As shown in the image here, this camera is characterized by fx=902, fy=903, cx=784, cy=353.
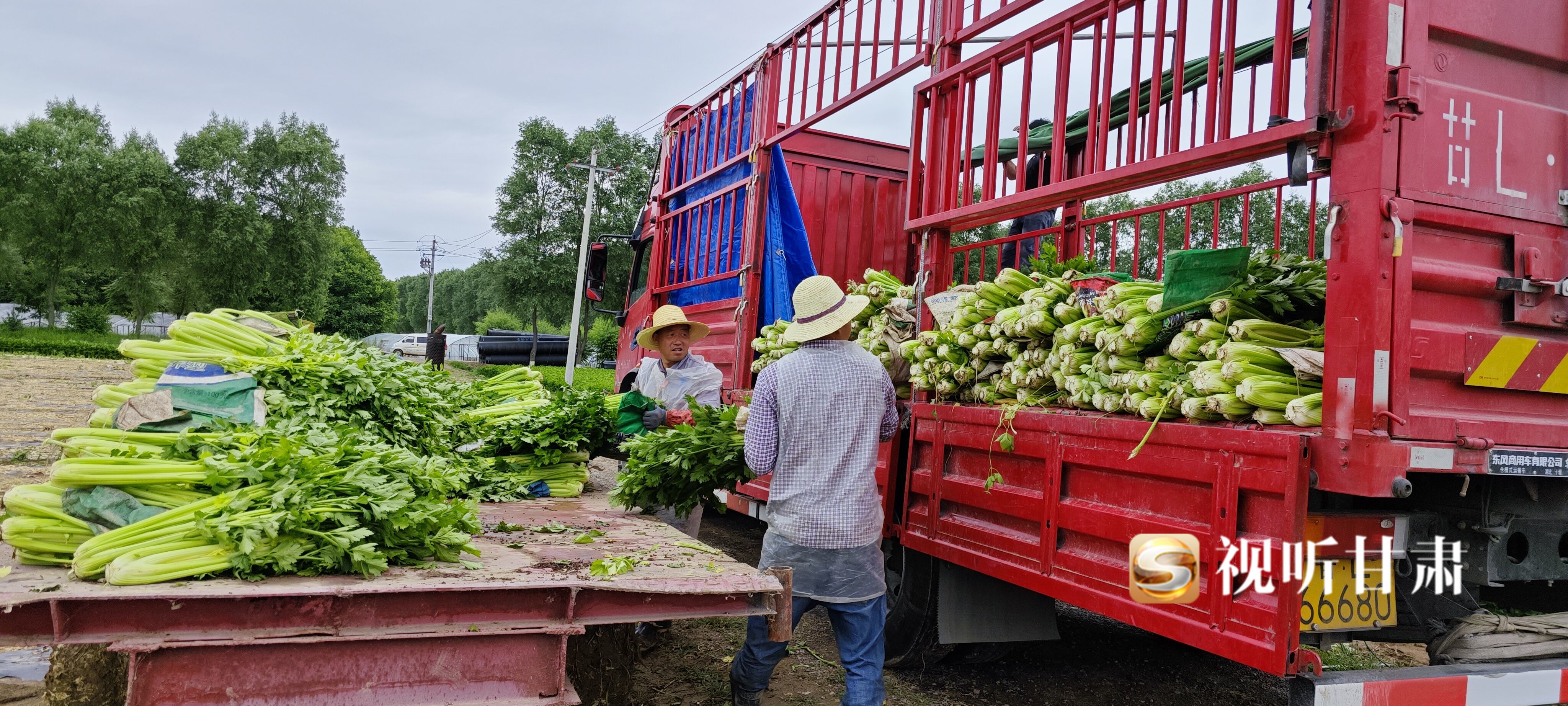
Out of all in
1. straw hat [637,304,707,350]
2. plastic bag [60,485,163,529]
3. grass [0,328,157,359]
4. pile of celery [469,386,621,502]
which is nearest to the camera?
plastic bag [60,485,163,529]

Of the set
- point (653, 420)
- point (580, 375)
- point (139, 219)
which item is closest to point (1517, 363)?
point (653, 420)

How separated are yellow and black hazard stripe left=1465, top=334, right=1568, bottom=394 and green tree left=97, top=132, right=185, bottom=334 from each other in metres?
41.9

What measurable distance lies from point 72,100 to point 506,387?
44.4 m

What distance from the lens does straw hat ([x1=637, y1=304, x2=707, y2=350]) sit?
6605 millimetres

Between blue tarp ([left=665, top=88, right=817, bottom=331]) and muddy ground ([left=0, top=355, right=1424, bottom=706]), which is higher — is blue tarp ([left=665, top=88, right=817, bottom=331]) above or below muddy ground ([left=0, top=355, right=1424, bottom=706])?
above

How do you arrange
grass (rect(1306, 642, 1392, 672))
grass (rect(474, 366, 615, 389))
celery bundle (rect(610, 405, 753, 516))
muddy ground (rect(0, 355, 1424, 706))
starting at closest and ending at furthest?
1. muddy ground (rect(0, 355, 1424, 706))
2. celery bundle (rect(610, 405, 753, 516))
3. grass (rect(1306, 642, 1392, 672))
4. grass (rect(474, 366, 615, 389))

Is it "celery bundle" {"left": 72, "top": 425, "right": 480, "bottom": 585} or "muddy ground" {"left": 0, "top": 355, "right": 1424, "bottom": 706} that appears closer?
"celery bundle" {"left": 72, "top": 425, "right": 480, "bottom": 585}

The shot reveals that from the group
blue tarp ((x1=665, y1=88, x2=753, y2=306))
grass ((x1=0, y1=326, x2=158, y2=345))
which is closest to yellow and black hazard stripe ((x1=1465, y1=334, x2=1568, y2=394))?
blue tarp ((x1=665, y1=88, x2=753, y2=306))

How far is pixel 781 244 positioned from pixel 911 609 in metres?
3.04

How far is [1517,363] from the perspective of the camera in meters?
2.99

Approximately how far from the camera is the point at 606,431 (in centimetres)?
571

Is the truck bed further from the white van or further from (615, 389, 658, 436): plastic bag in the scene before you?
the white van

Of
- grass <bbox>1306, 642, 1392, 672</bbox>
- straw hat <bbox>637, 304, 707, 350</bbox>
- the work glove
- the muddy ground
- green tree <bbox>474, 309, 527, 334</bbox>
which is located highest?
green tree <bbox>474, 309, 527, 334</bbox>

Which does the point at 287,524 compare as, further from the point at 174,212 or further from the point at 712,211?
the point at 174,212
